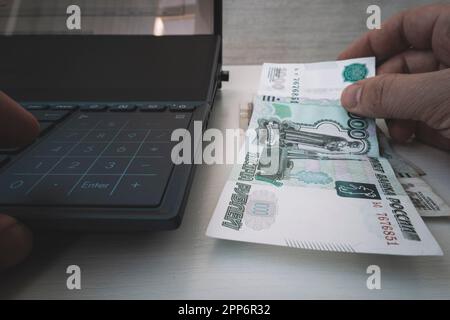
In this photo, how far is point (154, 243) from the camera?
0.25 meters

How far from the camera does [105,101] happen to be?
15.0 inches

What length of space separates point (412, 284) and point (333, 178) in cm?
13

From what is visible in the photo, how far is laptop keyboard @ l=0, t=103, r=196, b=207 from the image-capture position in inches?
8.9

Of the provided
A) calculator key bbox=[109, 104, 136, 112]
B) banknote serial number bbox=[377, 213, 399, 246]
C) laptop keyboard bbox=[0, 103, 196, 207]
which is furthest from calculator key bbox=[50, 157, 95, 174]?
banknote serial number bbox=[377, 213, 399, 246]

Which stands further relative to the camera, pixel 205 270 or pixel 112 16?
pixel 112 16

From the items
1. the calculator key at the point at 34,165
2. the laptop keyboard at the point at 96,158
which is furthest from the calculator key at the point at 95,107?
the calculator key at the point at 34,165

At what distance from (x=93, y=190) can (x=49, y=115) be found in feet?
0.55

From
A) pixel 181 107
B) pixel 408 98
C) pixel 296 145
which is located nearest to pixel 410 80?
pixel 408 98

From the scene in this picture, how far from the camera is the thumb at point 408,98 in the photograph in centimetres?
34

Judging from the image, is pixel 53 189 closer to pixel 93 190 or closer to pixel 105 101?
pixel 93 190

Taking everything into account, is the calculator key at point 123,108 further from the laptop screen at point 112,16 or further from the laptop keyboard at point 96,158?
the laptop screen at point 112,16

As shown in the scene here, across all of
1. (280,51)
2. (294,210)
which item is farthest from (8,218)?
(280,51)

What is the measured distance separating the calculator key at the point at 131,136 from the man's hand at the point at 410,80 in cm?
29
